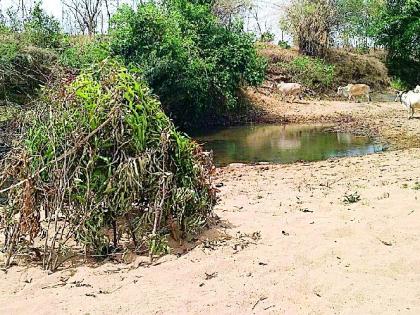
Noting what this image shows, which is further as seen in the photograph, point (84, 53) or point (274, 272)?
point (84, 53)

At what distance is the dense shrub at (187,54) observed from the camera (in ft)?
54.7

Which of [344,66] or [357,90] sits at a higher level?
[344,66]

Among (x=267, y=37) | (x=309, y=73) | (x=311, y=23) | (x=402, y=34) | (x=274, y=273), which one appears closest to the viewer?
(x=274, y=273)

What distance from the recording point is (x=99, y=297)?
4.23 meters

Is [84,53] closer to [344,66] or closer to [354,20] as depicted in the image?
[344,66]

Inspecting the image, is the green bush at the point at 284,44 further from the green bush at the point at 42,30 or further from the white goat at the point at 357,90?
the green bush at the point at 42,30

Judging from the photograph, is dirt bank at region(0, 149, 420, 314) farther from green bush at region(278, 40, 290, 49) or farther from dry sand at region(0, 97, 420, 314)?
green bush at region(278, 40, 290, 49)

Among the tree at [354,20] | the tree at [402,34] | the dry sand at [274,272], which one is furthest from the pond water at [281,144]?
the tree at [354,20]

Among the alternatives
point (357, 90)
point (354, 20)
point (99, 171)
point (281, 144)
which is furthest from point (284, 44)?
point (99, 171)

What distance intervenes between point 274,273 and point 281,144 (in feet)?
37.6

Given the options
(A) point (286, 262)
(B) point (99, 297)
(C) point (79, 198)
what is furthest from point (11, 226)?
(A) point (286, 262)

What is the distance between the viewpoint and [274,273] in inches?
174

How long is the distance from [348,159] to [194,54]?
26.6ft

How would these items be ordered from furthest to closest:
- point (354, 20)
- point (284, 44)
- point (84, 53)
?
1. point (354, 20)
2. point (284, 44)
3. point (84, 53)
